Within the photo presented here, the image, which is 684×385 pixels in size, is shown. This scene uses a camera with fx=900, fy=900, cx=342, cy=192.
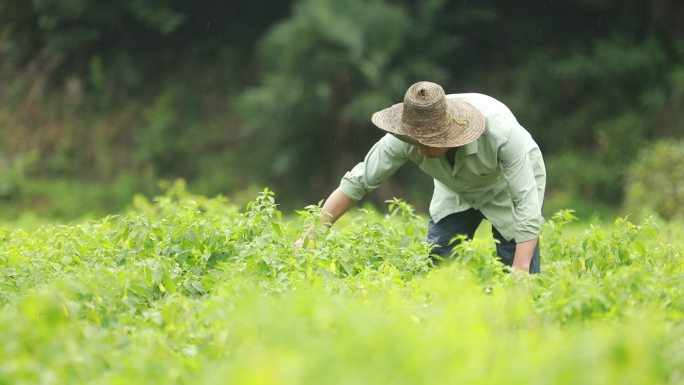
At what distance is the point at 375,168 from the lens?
16.4 feet

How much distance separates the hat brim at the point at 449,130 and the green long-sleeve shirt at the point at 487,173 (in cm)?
14

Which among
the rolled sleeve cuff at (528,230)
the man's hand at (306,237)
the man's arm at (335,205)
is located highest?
the man's arm at (335,205)

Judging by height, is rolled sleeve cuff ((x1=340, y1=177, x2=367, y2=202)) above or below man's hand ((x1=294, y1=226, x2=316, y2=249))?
above

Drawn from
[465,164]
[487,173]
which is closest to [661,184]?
[487,173]

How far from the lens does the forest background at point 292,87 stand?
13.9 metres

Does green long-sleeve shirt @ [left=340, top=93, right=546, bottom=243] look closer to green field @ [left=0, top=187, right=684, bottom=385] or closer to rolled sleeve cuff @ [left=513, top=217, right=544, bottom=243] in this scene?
rolled sleeve cuff @ [left=513, top=217, right=544, bottom=243]

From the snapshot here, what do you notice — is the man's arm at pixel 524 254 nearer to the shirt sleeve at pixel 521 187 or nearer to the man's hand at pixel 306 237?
the shirt sleeve at pixel 521 187

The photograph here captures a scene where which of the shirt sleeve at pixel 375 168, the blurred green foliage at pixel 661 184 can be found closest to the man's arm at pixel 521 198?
the shirt sleeve at pixel 375 168

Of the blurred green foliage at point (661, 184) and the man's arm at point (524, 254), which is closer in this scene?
the man's arm at point (524, 254)

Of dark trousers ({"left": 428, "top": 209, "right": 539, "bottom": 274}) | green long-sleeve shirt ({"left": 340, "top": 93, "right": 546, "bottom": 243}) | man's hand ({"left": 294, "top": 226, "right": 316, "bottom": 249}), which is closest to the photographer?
green long-sleeve shirt ({"left": 340, "top": 93, "right": 546, "bottom": 243})

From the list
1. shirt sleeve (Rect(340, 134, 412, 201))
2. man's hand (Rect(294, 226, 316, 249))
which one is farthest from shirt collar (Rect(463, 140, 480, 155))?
man's hand (Rect(294, 226, 316, 249))

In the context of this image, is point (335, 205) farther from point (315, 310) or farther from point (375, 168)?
point (315, 310)

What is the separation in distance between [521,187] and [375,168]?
2.73 feet

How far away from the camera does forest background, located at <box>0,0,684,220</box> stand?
13.9 meters
